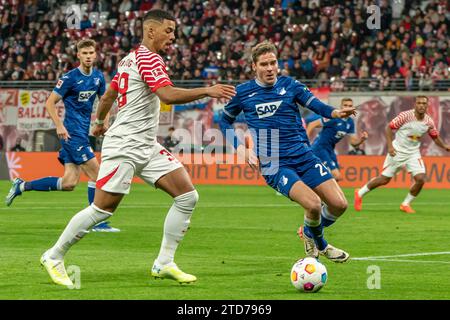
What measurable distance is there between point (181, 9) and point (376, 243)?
27732 millimetres

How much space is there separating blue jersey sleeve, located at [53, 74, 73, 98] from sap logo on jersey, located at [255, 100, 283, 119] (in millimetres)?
4776

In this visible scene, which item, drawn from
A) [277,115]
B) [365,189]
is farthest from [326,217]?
[365,189]

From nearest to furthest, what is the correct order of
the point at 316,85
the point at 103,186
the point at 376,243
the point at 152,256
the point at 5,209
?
the point at 103,186 < the point at 152,256 < the point at 376,243 < the point at 5,209 < the point at 316,85

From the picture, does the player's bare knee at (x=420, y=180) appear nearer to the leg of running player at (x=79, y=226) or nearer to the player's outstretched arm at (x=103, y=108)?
the player's outstretched arm at (x=103, y=108)

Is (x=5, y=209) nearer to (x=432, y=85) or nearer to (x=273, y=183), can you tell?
(x=273, y=183)

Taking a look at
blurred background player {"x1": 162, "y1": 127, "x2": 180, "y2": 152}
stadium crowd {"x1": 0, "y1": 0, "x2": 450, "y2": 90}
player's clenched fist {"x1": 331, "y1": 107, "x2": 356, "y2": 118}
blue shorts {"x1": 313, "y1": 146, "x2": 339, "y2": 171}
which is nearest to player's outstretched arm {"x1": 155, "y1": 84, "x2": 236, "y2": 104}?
player's clenched fist {"x1": 331, "y1": 107, "x2": 356, "y2": 118}

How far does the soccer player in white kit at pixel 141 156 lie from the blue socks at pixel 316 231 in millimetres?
1841

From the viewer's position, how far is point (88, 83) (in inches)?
621

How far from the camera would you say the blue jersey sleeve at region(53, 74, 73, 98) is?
51.4 ft

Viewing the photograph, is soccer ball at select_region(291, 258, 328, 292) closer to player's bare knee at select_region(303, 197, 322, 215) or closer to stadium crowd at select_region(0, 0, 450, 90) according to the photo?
player's bare knee at select_region(303, 197, 322, 215)

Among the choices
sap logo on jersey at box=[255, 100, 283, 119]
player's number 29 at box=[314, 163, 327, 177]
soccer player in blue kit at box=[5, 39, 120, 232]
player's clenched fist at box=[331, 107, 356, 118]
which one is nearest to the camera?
player's clenched fist at box=[331, 107, 356, 118]

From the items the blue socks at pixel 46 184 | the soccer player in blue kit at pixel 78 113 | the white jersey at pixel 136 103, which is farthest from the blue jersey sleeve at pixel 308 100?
the blue socks at pixel 46 184

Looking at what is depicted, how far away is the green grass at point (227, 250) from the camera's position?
941 centimetres
